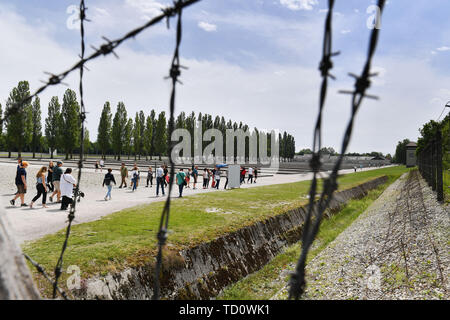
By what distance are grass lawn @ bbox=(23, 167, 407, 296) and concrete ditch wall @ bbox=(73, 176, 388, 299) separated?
0.20 m

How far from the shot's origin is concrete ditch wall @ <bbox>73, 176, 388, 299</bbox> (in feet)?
16.2

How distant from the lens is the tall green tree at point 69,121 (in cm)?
5106

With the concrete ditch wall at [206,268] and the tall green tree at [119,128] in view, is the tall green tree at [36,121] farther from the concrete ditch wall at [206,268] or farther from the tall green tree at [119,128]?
the concrete ditch wall at [206,268]

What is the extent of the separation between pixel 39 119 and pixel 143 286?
216 feet

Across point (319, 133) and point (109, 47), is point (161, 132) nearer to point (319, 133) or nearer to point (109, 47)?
point (109, 47)

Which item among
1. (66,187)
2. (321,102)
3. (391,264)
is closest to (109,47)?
(321,102)

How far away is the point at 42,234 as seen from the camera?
7016mm

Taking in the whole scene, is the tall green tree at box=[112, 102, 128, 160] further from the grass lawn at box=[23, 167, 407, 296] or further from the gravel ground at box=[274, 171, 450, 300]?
the gravel ground at box=[274, 171, 450, 300]

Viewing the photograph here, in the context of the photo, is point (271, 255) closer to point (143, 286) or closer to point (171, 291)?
point (171, 291)

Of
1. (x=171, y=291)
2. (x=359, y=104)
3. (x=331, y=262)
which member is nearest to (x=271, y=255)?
(x=331, y=262)

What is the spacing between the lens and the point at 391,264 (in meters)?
6.39

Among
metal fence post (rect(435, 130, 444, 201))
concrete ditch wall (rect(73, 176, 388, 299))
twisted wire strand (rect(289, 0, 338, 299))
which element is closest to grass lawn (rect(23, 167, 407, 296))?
concrete ditch wall (rect(73, 176, 388, 299))

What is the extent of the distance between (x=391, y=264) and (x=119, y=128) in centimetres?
7131

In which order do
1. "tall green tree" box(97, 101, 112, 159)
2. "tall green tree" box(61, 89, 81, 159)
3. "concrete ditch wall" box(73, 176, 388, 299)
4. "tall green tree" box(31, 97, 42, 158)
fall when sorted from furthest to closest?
"tall green tree" box(97, 101, 112, 159), "tall green tree" box(31, 97, 42, 158), "tall green tree" box(61, 89, 81, 159), "concrete ditch wall" box(73, 176, 388, 299)
